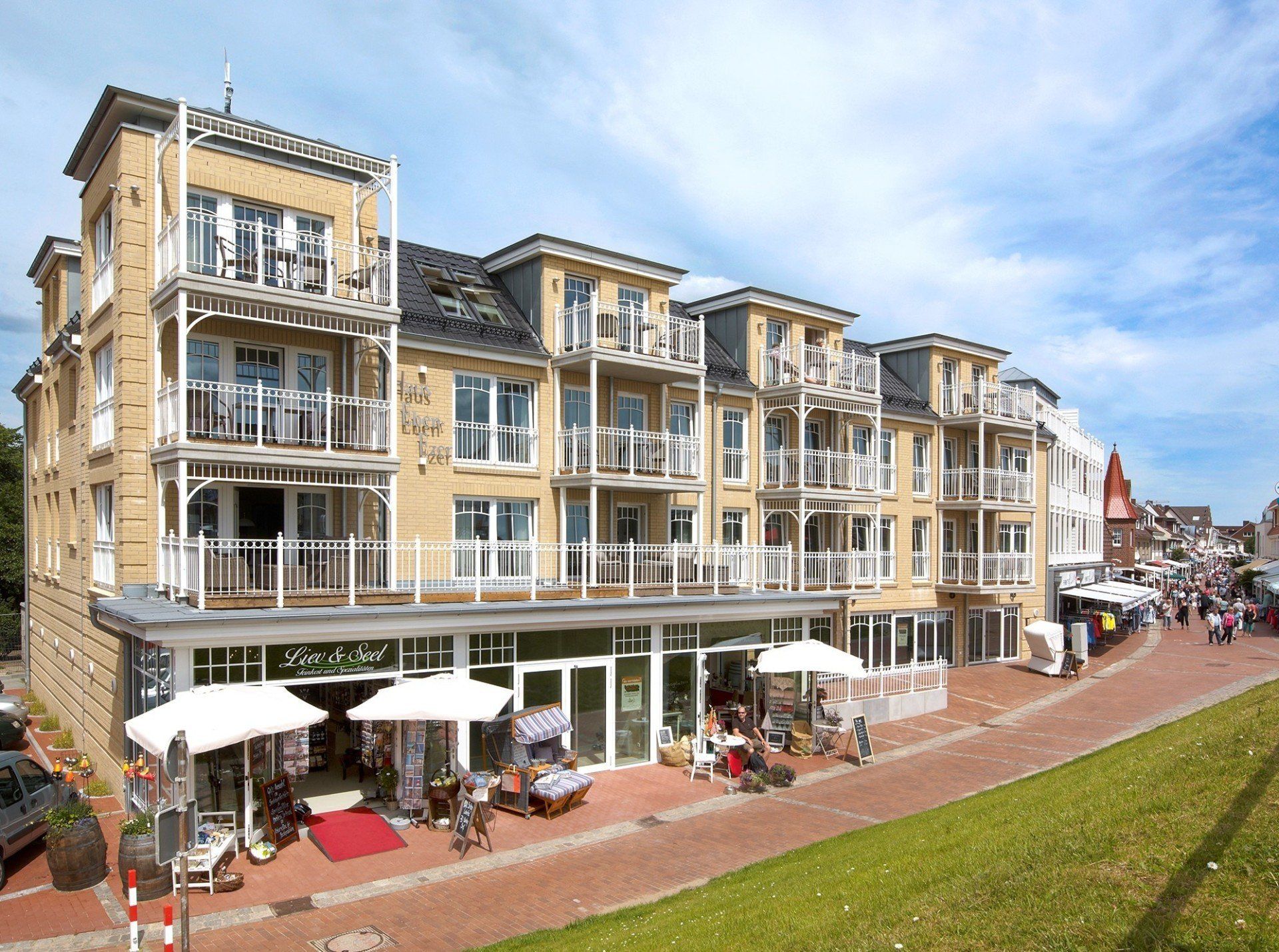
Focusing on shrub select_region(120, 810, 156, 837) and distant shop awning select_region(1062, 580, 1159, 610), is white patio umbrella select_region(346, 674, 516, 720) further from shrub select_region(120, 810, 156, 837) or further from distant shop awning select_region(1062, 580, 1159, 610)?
distant shop awning select_region(1062, 580, 1159, 610)

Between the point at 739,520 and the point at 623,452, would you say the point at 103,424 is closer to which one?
the point at 623,452

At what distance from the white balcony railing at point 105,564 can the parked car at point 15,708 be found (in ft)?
18.5

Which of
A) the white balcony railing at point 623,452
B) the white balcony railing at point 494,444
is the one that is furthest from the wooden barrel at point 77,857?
the white balcony railing at point 623,452

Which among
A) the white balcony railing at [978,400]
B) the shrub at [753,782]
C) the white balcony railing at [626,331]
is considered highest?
the white balcony railing at [626,331]

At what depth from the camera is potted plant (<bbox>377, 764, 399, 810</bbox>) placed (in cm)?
1501

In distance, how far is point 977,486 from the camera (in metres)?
32.2

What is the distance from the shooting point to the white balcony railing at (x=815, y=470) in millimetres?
25344

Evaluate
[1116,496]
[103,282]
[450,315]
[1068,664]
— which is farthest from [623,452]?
[1116,496]

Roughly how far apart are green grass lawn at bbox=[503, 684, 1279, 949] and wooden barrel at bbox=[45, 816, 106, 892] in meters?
6.00

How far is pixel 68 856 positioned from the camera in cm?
1159

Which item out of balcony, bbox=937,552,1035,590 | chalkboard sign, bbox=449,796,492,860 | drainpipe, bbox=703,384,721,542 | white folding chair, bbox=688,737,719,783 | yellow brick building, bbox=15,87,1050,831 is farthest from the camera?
balcony, bbox=937,552,1035,590

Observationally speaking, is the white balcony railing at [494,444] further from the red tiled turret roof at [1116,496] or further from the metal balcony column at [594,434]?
the red tiled turret roof at [1116,496]

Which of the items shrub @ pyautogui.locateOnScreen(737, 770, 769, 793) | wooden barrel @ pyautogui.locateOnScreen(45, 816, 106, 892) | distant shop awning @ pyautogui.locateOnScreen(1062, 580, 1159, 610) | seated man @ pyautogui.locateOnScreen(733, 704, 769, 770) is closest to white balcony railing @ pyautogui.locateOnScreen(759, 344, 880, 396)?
seated man @ pyautogui.locateOnScreen(733, 704, 769, 770)

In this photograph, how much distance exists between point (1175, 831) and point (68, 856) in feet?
40.9
